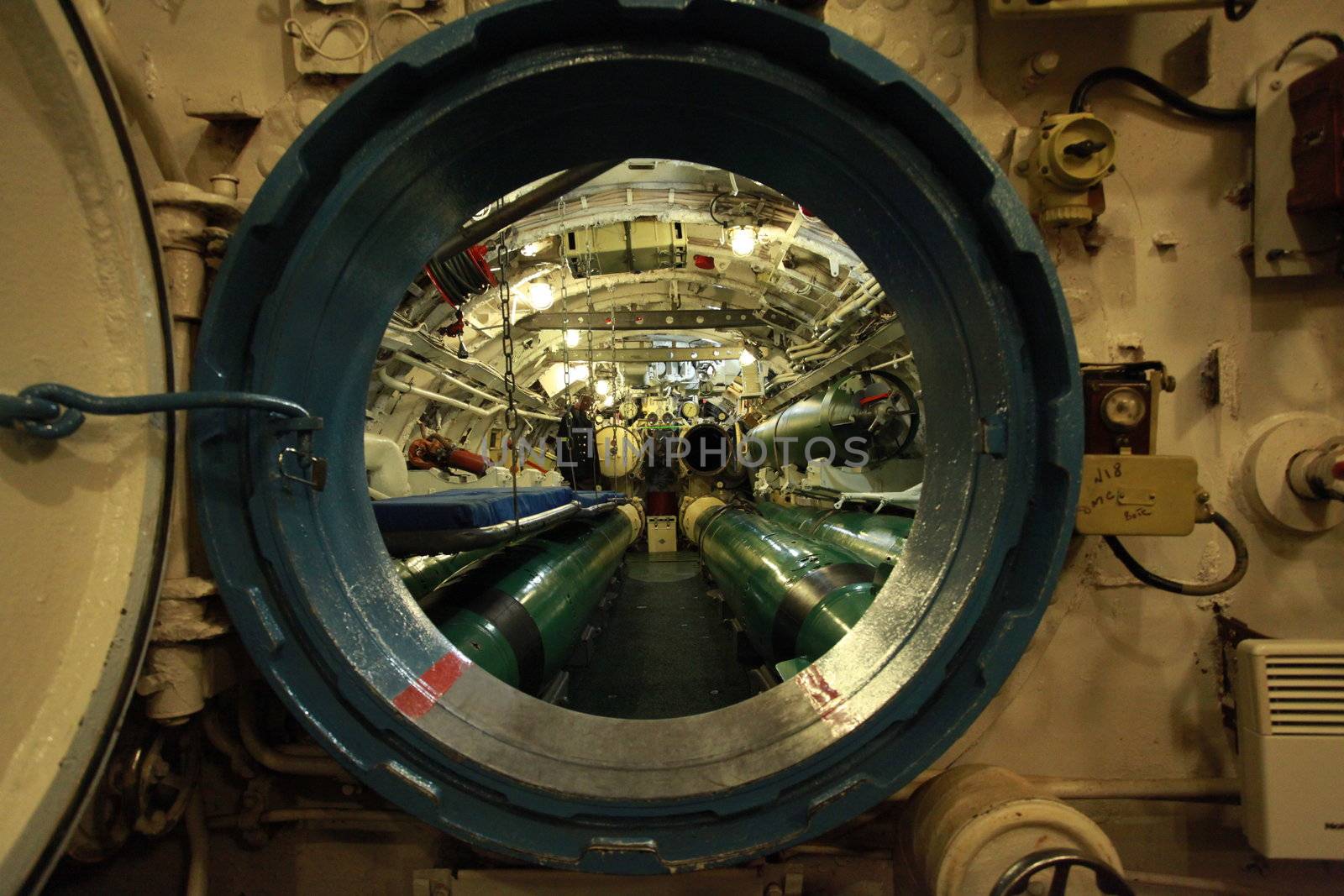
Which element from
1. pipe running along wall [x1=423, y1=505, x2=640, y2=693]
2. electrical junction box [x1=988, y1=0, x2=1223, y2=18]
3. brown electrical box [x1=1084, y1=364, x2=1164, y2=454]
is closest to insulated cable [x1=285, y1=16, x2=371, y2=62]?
electrical junction box [x1=988, y1=0, x2=1223, y2=18]

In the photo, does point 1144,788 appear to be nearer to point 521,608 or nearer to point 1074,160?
point 1074,160

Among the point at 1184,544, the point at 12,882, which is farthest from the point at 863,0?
the point at 12,882

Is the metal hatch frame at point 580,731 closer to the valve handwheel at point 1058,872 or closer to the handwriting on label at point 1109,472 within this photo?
the handwriting on label at point 1109,472

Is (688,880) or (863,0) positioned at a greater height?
(863,0)

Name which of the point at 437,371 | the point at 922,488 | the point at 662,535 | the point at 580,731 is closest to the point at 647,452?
the point at 662,535

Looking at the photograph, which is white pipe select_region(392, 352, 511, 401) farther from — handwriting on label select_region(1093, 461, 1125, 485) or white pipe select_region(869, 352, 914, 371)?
handwriting on label select_region(1093, 461, 1125, 485)

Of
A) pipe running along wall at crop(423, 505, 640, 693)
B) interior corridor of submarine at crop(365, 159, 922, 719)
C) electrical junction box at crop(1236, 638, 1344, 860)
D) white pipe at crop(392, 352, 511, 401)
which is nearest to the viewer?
electrical junction box at crop(1236, 638, 1344, 860)

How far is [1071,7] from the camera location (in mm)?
1148

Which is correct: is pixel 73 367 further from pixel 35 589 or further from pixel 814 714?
pixel 814 714

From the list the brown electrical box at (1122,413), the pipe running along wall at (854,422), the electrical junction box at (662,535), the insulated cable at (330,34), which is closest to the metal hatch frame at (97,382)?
the insulated cable at (330,34)

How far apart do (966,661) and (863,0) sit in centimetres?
153

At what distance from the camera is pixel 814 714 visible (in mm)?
1365

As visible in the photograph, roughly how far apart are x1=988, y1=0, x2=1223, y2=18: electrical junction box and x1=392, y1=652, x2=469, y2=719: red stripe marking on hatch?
2.03 metres

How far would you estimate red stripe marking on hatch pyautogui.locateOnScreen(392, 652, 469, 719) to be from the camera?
4.24 ft
